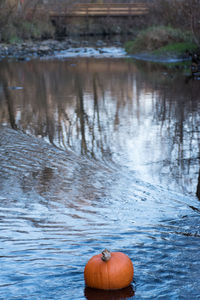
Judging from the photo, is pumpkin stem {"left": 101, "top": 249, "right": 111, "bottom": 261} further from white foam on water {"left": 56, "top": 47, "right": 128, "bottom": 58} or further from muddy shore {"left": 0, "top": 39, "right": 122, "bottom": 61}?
white foam on water {"left": 56, "top": 47, "right": 128, "bottom": 58}

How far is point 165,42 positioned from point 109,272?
21.4 m

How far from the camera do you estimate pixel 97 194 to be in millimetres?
4785

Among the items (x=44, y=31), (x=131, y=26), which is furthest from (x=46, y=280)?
(x=131, y=26)

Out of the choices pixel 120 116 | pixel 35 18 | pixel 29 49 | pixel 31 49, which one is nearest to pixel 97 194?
pixel 120 116

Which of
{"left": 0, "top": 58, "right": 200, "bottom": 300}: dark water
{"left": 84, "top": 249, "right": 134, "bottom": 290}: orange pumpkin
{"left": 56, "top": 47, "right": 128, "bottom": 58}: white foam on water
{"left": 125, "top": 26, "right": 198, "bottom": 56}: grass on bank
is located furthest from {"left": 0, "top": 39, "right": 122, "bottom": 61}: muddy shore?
{"left": 84, "top": 249, "right": 134, "bottom": 290}: orange pumpkin

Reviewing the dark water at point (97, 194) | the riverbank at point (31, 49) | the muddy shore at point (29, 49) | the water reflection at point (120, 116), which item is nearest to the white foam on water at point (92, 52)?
the riverbank at point (31, 49)

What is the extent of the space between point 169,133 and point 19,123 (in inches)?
120

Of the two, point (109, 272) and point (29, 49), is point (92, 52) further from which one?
point (109, 272)

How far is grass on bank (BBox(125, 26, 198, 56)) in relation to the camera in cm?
2117

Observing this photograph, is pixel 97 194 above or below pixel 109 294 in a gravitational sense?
below

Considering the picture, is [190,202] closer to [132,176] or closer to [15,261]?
[132,176]

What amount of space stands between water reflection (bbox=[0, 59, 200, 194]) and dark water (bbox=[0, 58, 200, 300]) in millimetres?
25

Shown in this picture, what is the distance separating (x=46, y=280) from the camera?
3105 mm

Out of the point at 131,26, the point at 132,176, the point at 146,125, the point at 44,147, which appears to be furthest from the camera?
the point at 131,26
